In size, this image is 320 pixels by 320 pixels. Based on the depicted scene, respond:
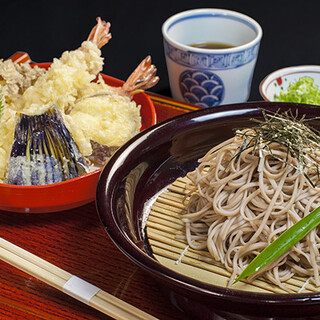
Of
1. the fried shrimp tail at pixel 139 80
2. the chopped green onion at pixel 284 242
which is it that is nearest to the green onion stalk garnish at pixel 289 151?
the chopped green onion at pixel 284 242

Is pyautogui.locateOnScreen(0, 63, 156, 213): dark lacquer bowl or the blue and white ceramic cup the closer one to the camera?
pyautogui.locateOnScreen(0, 63, 156, 213): dark lacquer bowl

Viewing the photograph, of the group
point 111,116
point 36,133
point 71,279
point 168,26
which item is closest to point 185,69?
point 168,26

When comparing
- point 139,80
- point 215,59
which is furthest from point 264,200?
point 215,59

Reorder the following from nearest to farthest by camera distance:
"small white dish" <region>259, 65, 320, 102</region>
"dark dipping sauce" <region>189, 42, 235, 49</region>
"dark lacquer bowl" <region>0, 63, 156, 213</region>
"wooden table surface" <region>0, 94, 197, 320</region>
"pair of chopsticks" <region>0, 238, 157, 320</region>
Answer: "pair of chopsticks" <region>0, 238, 157, 320</region>, "wooden table surface" <region>0, 94, 197, 320</region>, "dark lacquer bowl" <region>0, 63, 156, 213</region>, "small white dish" <region>259, 65, 320, 102</region>, "dark dipping sauce" <region>189, 42, 235, 49</region>

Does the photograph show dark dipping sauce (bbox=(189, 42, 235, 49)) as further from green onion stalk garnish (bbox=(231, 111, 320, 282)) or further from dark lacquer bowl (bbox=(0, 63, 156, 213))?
dark lacquer bowl (bbox=(0, 63, 156, 213))

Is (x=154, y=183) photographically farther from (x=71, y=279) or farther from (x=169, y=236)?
(x=71, y=279)

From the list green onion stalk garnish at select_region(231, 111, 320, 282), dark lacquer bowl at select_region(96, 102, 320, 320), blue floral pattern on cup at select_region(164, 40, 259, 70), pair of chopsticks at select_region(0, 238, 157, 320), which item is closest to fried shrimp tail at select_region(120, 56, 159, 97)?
blue floral pattern on cup at select_region(164, 40, 259, 70)

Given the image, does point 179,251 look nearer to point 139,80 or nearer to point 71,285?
point 71,285

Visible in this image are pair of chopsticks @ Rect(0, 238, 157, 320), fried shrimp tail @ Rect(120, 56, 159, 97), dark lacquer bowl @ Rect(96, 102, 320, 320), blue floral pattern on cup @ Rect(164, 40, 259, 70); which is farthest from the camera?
blue floral pattern on cup @ Rect(164, 40, 259, 70)
